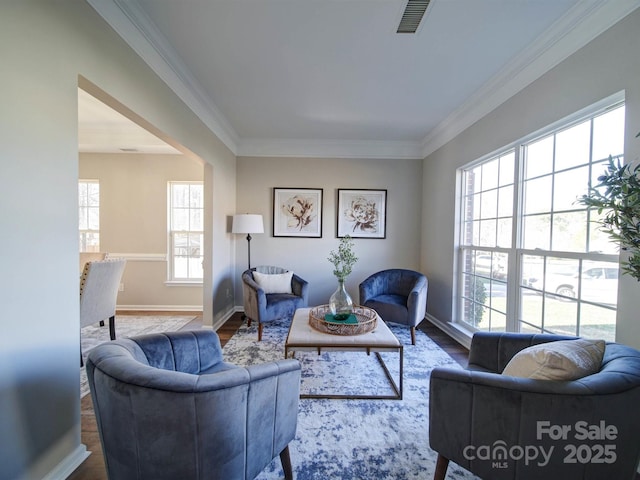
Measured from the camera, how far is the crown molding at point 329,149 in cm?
415

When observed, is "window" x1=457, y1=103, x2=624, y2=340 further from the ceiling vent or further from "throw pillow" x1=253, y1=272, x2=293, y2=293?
"throw pillow" x1=253, y1=272, x2=293, y2=293

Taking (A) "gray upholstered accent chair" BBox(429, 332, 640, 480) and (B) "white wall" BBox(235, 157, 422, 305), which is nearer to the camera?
(A) "gray upholstered accent chair" BBox(429, 332, 640, 480)

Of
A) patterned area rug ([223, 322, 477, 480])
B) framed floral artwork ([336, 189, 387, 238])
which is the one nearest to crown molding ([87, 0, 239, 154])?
framed floral artwork ([336, 189, 387, 238])

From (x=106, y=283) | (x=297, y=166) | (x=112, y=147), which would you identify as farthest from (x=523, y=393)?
(x=112, y=147)

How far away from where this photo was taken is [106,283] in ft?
8.82

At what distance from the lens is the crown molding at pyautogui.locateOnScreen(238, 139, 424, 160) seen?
4.15 meters

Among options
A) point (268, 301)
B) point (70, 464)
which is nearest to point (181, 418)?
point (70, 464)

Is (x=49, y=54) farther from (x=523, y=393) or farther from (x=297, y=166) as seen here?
(x=297, y=166)

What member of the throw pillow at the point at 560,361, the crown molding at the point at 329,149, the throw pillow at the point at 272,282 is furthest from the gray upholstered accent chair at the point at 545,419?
the crown molding at the point at 329,149

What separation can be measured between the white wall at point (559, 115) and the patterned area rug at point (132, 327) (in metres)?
3.72

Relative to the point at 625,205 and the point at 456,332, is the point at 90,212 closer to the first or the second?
the point at 456,332

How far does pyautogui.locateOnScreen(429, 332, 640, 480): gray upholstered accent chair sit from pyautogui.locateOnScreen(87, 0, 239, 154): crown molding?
278 centimetres

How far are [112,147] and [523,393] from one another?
17.0 feet

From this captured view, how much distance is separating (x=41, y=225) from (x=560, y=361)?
2439mm
